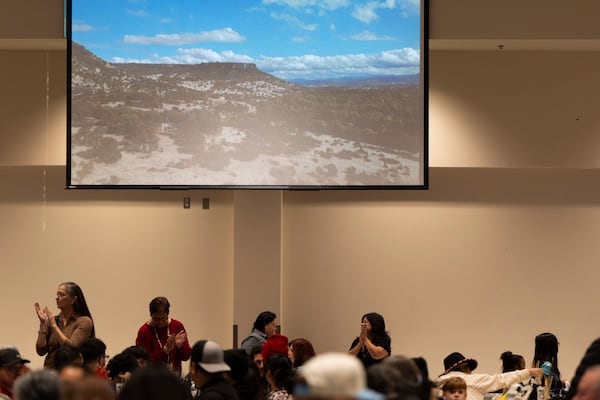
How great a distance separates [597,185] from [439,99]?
5.44ft

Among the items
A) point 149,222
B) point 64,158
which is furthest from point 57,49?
point 149,222

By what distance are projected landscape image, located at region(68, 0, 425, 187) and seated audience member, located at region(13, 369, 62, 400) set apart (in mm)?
5568

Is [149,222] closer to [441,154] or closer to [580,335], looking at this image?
[441,154]

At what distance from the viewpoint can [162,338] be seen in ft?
26.2

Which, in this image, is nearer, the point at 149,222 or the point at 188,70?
the point at 188,70

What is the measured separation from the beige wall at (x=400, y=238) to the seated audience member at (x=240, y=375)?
178 inches

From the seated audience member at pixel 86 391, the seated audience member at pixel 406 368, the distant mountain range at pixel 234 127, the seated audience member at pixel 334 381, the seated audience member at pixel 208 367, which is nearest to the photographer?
the seated audience member at pixel 334 381

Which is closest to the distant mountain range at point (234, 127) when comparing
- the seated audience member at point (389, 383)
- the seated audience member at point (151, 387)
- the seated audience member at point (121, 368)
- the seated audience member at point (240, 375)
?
the seated audience member at point (121, 368)

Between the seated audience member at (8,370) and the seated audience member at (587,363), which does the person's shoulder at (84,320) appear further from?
the seated audience member at (587,363)

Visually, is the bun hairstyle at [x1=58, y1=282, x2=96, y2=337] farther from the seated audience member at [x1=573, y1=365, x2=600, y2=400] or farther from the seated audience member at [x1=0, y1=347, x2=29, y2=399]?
the seated audience member at [x1=573, y1=365, x2=600, y2=400]

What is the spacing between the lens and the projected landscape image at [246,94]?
9.48 metres

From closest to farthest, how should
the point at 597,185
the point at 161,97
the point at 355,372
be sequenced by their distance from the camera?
the point at 355,372, the point at 161,97, the point at 597,185

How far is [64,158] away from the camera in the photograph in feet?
33.1

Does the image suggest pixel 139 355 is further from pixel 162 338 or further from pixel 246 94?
pixel 246 94
